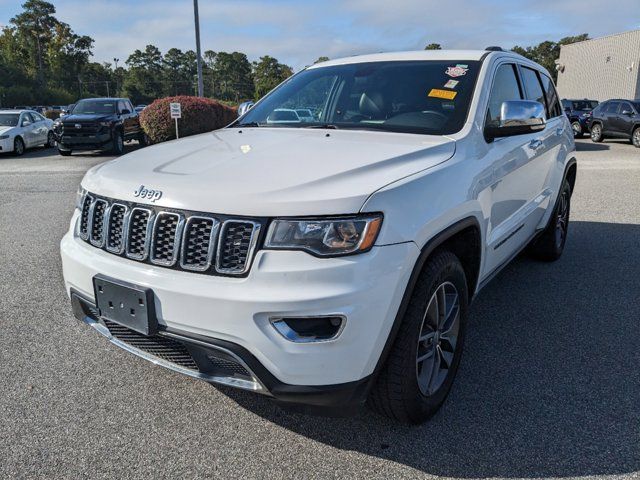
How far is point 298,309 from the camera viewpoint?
6.68 feet

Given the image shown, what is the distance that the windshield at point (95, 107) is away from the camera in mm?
17719

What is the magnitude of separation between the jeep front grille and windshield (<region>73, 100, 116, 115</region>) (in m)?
16.6

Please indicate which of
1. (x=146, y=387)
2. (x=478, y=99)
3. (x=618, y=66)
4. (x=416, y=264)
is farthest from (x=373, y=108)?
(x=618, y=66)

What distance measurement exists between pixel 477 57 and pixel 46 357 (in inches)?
130

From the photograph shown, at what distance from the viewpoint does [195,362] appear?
7.55 feet

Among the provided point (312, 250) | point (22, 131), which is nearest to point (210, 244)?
point (312, 250)

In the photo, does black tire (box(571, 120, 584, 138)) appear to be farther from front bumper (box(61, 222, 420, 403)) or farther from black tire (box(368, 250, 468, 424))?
front bumper (box(61, 222, 420, 403))

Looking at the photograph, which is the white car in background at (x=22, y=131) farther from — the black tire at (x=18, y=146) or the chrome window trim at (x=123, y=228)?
the chrome window trim at (x=123, y=228)

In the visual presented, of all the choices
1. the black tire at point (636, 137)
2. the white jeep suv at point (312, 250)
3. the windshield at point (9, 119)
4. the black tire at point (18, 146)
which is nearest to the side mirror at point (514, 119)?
the white jeep suv at point (312, 250)

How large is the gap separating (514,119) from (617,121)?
19.4m

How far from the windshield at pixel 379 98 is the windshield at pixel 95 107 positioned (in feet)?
50.3

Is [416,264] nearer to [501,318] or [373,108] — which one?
[373,108]

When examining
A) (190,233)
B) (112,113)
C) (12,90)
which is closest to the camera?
(190,233)

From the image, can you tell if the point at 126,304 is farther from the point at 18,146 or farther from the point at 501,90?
the point at 18,146
